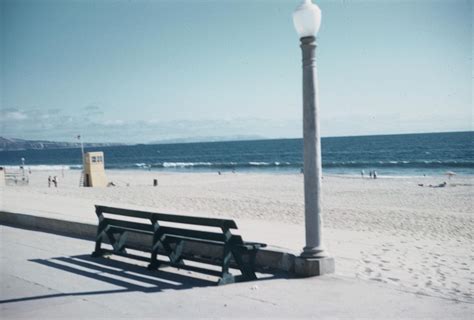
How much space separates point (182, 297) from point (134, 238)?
2.83 meters

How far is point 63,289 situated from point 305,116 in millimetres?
3324

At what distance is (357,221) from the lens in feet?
48.7

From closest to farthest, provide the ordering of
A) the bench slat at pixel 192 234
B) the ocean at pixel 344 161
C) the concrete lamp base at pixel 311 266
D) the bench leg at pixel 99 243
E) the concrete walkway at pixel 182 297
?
the concrete walkway at pixel 182 297 < the bench slat at pixel 192 234 < the concrete lamp base at pixel 311 266 < the bench leg at pixel 99 243 < the ocean at pixel 344 161

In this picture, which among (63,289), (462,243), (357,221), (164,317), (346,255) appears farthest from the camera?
(357,221)

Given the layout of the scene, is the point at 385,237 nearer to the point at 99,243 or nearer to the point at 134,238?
the point at 134,238

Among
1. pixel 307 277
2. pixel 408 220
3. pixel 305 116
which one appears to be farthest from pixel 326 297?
pixel 408 220

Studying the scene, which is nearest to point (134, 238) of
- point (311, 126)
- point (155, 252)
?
point (155, 252)

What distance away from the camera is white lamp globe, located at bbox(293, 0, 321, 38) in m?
5.73

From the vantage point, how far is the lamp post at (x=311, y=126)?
5.77 m

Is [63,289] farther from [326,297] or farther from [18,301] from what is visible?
Answer: [326,297]

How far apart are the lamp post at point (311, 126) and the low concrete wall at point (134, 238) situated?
1.14 ft

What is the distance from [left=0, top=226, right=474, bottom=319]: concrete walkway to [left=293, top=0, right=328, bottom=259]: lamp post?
1.63 feet

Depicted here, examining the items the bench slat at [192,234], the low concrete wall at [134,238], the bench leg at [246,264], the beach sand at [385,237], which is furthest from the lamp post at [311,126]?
the bench slat at [192,234]

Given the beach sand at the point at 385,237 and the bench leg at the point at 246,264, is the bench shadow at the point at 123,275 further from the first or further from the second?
the beach sand at the point at 385,237
